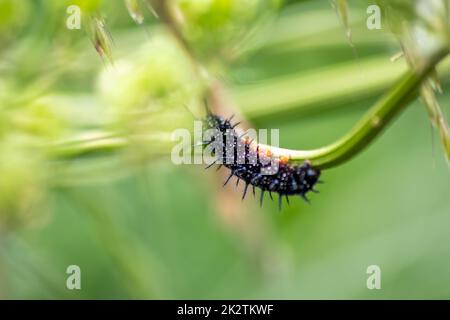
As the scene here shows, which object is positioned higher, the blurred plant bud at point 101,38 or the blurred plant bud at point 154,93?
the blurred plant bud at point 154,93

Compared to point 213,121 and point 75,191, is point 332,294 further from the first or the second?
point 213,121

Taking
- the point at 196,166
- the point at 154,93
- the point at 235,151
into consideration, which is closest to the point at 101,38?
the point at 235,151

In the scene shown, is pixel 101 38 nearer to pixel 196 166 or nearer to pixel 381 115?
pixel 381 115

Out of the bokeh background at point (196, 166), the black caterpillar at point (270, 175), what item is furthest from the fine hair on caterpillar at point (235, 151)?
the bokeh background at point (196, 166)

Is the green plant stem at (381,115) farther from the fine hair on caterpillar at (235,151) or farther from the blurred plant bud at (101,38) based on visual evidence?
the blurred plant bud at (101,38)

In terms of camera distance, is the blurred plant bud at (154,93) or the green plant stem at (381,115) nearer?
the green plant stem at (381,115)
